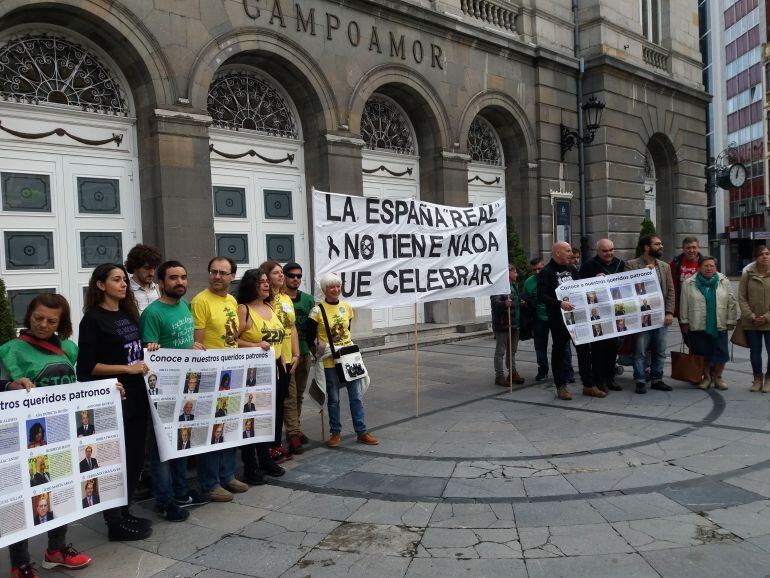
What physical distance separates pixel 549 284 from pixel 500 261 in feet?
2.40

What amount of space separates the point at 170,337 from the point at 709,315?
22.5 feet

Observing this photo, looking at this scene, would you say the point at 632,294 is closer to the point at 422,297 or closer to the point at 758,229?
the point at 422,297

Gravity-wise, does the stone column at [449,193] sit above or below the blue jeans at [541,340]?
above

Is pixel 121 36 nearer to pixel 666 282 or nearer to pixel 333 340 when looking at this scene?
pixel 333 340

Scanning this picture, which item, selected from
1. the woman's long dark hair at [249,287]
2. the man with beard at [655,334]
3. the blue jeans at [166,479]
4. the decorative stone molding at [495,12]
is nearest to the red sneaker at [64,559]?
the blue jeans at [166,479]

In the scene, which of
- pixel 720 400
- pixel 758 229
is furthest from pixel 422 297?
pixel 758 229

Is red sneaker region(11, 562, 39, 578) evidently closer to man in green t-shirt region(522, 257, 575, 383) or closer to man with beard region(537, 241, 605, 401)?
man with beard region(537, 241, 605, 401)

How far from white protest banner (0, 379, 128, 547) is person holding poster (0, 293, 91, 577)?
14cm

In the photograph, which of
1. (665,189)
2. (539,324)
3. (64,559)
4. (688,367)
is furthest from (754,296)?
(665,189)

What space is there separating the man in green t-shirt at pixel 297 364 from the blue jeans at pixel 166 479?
1.45 metres

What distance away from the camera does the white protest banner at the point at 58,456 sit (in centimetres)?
336

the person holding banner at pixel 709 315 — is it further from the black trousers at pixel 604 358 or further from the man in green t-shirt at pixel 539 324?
the man in green t-shirt at pixel 539 324

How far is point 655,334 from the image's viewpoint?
8148 millimetres

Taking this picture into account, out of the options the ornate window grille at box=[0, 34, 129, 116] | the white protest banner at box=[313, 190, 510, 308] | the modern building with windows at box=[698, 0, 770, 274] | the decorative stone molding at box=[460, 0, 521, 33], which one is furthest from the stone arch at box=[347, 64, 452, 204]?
the modern building with windows at box=[698, 0, 770, 274]
